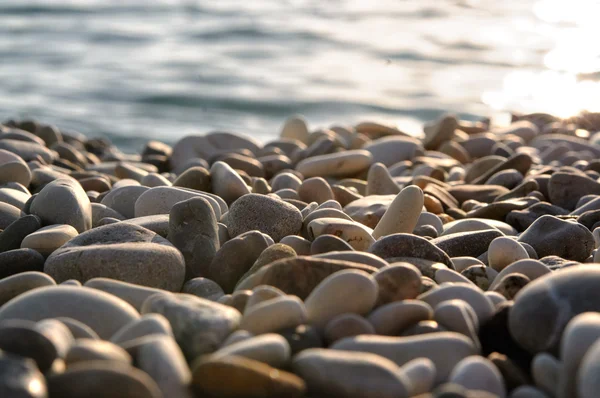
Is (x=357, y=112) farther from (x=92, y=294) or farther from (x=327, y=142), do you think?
(x=92, y=294)

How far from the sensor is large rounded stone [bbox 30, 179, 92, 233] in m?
2.82

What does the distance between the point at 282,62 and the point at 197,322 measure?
30.4ft

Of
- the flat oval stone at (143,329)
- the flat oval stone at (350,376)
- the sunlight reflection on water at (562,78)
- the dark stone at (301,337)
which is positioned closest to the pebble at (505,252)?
the dark stone at (301,337)

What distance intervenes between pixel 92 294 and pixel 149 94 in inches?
305

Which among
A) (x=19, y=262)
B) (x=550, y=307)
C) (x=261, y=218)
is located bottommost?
(x=19, y=262)

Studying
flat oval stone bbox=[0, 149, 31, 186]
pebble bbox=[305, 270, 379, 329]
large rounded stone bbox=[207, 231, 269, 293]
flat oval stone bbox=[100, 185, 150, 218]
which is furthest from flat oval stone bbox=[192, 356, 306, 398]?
flat oval stone bbox=[0, 149, 31, 186]

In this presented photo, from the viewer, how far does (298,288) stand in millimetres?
2066

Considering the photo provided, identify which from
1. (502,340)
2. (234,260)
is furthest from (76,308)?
(502,340)

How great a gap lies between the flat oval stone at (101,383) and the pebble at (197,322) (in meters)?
0.29

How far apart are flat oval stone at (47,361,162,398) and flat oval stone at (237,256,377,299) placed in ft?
2.27

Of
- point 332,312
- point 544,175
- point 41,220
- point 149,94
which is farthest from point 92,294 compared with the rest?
point 149,94

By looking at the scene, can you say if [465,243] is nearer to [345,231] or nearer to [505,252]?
[505,252]

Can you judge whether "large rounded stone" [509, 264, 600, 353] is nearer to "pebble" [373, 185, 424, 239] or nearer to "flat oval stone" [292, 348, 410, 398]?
"flat oval stone" [292, 348, 410, 398]

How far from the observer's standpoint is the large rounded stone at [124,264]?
232 centimetres
